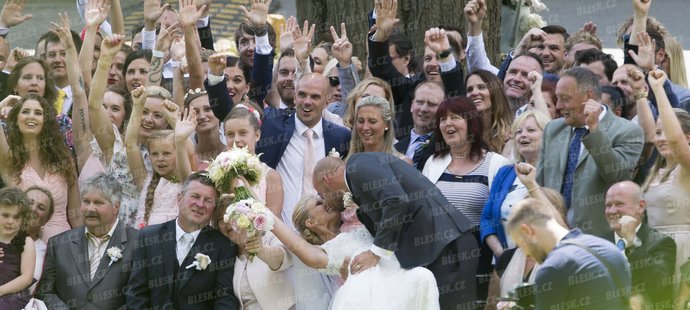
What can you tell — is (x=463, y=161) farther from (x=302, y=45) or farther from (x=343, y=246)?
(x=302, y=45)

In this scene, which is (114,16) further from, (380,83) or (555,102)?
(555,102)

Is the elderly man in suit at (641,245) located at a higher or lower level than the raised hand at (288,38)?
lower

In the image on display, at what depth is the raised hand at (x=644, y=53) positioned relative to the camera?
10.5 metres

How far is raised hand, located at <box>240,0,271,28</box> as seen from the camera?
11.3 meters

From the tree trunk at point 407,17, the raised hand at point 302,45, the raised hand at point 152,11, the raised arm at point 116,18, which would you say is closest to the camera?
the raised hand at point 302,45

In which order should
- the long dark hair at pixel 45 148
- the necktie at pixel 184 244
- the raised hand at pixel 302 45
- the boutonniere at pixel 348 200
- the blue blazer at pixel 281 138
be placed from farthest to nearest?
1. the raised hand at pixel 302 45
2. the long dark hair at pixel 45 148
3. the blue blazer at pixel 281 138
4. the necktie at pixel 184 244
5. the boutonniere at pixel 348 200

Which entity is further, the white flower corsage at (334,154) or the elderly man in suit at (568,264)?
the white flower corsage at (334,154)

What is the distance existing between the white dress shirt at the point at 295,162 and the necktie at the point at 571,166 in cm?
183

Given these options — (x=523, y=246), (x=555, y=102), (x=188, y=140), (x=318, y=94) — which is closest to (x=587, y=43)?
(x=555, y=102)

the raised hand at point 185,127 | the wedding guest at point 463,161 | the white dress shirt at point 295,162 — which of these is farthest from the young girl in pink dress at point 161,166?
the wedding guest at point 463,161

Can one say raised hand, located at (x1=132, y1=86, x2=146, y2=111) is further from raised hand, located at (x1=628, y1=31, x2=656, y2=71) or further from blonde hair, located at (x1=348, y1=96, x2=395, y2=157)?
raised hand, located at (x1=628, y1=31, x2=656, y2=71)

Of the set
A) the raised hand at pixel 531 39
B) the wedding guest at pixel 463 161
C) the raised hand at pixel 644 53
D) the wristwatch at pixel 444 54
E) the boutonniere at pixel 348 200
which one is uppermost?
the raised hand at pixel 531 39

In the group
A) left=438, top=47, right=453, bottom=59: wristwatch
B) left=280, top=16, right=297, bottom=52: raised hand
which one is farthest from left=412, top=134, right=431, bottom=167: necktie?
left=280, top=16, right=297, bottom=52: raised hand

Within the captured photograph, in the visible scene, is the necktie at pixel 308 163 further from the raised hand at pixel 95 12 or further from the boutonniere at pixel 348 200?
the raised hand at pixel 95 12
